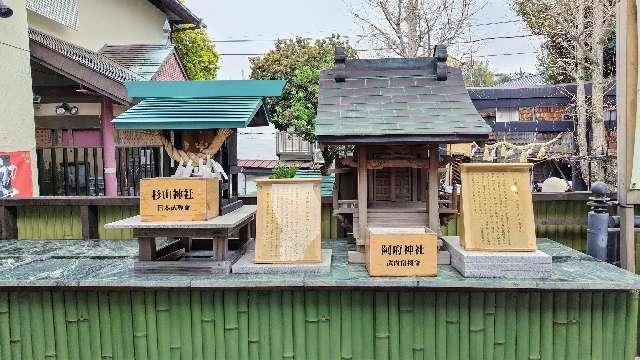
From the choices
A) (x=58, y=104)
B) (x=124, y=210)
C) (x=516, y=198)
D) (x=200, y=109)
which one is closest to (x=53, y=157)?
(x=58, y=104)

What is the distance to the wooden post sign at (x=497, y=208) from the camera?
5.75m

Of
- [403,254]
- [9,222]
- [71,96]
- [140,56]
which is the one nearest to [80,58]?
[71,96]

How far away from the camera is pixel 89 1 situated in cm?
1648

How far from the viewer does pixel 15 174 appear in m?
10.5

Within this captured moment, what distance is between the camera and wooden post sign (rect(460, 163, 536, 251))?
18.9 feet

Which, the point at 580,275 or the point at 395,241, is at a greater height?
the point at 395,241

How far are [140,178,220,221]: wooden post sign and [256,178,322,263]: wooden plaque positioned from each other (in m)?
0.73

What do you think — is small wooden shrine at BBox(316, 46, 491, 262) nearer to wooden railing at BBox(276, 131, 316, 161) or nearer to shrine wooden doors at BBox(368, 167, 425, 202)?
shrine wooden doors at BBox(368, 167, 425, 202)

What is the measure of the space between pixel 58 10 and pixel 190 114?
10.7m

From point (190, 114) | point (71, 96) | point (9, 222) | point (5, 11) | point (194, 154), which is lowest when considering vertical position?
point (9, 222)

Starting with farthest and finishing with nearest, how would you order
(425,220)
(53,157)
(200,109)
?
(53,157), (425,220), (200,109)

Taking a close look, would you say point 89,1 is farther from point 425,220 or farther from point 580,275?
point 580,275

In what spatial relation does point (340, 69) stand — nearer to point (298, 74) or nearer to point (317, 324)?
point (317, 324)

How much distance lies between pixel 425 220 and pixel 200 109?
3408mm
